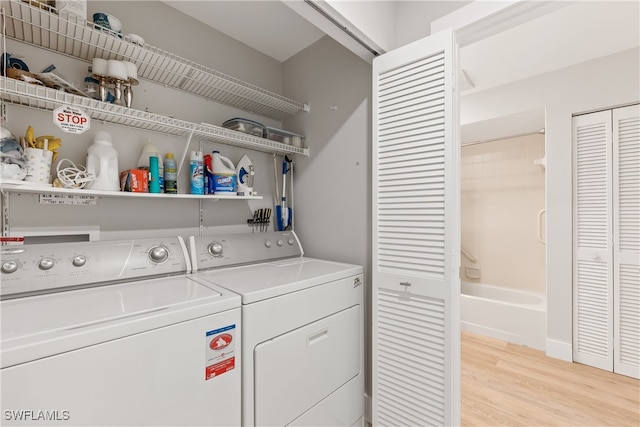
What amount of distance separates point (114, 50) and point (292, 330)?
5.11 ft

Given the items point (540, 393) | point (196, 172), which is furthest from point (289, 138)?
point (540, 393)

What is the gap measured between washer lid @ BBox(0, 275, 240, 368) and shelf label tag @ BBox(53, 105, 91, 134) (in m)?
0.66

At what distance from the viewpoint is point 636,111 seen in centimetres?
226

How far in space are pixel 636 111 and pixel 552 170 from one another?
67 cm

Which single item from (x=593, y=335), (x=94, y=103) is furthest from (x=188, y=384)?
(x=593, y=335)

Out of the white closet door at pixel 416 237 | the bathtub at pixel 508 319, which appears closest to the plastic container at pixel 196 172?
the white closet door at pixel 416 237

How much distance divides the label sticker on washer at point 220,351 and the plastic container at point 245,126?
127cm

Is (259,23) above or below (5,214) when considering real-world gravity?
above

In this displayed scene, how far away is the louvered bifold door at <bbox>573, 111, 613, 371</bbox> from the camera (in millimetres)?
2359

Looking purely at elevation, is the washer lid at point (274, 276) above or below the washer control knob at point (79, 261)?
below

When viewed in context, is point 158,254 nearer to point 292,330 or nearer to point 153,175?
point 153,175

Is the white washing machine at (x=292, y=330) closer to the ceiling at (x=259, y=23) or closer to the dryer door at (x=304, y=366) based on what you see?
the dryer door at (x=304, y=366)

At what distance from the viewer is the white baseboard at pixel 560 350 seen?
8.23 ft

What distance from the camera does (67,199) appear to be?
52.5 inches
